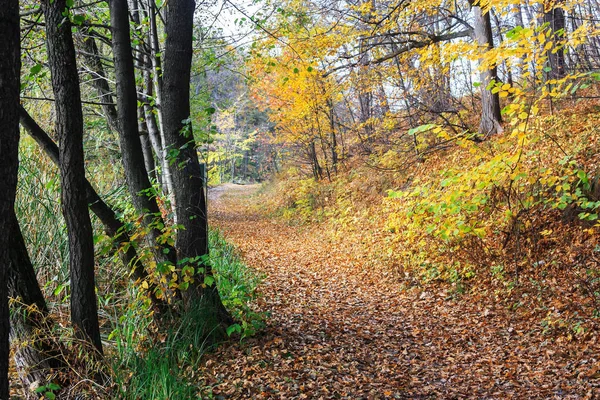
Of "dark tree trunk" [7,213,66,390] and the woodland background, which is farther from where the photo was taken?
Answer: the woodland background

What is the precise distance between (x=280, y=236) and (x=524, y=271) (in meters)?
8.48

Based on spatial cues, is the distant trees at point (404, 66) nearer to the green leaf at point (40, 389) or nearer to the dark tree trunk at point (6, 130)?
the dark tree trunk at point (6, 130)

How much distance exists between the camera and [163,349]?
4199 mm

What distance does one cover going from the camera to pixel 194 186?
450cm

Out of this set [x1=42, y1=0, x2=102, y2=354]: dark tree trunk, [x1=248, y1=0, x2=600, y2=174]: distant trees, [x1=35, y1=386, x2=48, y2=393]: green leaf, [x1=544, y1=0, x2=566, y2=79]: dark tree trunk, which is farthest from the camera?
[x1=544, y1=0, x2=566, y2=79]: dark tree trunk

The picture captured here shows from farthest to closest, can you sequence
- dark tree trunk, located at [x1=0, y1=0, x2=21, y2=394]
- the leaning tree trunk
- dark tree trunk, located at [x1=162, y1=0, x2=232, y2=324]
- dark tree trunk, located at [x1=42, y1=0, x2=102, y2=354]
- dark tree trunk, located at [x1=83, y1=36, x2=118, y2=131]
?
the leaning tree trunk → dark tree trunk, located at [x1=83, y1=36, x2=118, y2=131] → dark tree trunk, located at [x1=162, y1=0, x2=232, y2=324] → dark tree trunk, located at [x1=42, y1=0, x2=102, y2=354] → dark tree trunk, located at [x1=0, y1=0, x2=21, y2=394]

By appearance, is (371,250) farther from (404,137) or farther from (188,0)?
(188,0)

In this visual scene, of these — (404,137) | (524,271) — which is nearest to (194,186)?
(524,271)

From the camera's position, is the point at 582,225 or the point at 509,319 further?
the point at 582,225

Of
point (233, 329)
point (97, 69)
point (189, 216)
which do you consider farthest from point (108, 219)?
point (97, 69)

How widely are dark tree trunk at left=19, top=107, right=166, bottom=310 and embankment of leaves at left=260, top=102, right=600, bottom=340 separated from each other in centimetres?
332

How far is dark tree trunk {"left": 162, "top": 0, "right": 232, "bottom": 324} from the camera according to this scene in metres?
4.42

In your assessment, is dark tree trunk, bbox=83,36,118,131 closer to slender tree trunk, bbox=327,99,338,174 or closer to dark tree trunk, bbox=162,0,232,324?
dark tree trunk, bbox=162,0,232,324

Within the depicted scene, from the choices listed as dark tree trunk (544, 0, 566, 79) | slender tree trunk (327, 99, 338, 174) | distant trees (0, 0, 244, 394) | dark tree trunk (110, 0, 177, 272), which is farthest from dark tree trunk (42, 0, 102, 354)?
slender tree trunk (327, 99, 338, 174)
